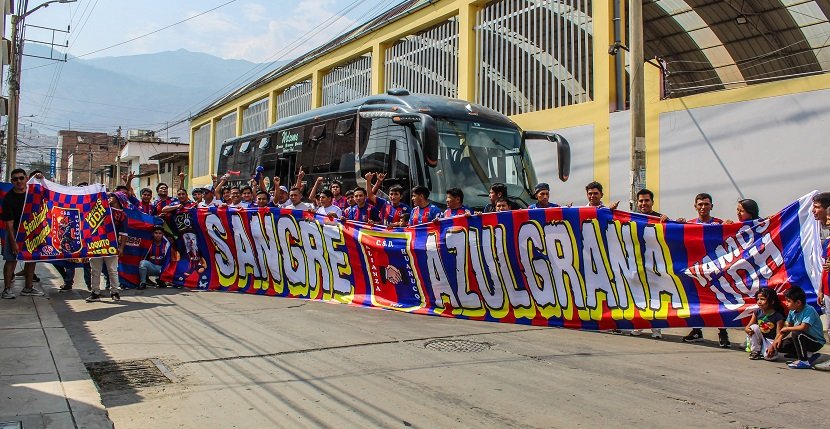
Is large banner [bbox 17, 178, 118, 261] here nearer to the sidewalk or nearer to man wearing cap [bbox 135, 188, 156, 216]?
the sidewalk

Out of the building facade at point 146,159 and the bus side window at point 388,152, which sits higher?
the building facade at point 146,159

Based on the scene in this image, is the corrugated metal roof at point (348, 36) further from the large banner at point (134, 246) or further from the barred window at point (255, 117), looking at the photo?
the large banner at point (134, 246)

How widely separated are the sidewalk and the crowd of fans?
6.49 ft

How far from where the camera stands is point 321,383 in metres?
5.12

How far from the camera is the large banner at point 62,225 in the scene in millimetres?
9297

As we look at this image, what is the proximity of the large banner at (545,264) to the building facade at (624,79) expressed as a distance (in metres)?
5.24

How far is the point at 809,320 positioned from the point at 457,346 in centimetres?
324

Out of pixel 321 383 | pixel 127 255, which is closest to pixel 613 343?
pixel 321 383

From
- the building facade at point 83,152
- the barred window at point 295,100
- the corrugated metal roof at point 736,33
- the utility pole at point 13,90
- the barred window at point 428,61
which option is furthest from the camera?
the building facade at point 83,152

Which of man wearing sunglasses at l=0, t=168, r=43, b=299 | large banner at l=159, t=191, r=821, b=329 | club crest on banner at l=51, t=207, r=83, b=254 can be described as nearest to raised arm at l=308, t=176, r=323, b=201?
large banner at l=159, t=191, r=821, b=329

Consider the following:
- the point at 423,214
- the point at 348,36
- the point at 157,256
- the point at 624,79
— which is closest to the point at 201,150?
the point at 348,36

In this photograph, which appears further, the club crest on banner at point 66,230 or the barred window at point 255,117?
the barred window at point 255,117

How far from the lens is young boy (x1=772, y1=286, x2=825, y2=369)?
592cm

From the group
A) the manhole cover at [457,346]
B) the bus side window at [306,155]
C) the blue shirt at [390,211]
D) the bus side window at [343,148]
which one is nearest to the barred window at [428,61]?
the bus side window at [306,155]
